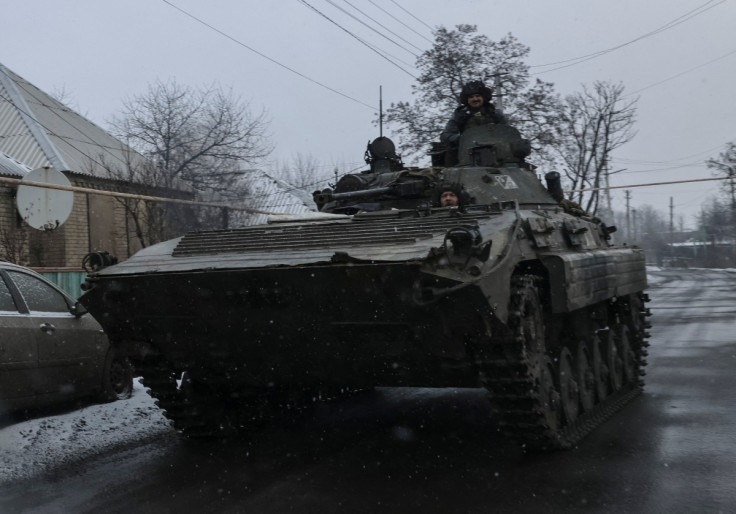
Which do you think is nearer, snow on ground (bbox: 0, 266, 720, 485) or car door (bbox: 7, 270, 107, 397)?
snow on ground (bbox: 0, 266, 720, 485)

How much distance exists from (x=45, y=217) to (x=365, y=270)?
542cm

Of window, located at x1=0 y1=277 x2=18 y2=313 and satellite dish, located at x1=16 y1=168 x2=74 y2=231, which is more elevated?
satellite dish, located at x1=16 y1=168 x2=74 y2=231

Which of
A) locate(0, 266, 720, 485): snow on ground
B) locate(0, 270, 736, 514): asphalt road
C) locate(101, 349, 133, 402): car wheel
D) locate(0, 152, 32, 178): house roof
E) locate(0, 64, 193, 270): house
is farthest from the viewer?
locate(0, 152, 32, 178): house roof

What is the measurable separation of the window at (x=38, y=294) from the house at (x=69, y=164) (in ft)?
20.6

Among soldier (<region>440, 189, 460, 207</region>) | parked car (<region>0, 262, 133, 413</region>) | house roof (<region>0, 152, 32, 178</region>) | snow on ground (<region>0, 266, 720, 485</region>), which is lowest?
snow on ground (<region>0, 266, 720, 485</region>)

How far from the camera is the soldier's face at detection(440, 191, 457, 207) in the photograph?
674cm

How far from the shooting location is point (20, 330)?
263 inches

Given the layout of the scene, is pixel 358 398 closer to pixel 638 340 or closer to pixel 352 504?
pixel 638 340

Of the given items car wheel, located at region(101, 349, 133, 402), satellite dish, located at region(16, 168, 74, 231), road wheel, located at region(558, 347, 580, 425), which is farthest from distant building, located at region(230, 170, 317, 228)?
road wheel, located at region(558, 347, 580, 425)

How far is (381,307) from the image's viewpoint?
16.6 ft

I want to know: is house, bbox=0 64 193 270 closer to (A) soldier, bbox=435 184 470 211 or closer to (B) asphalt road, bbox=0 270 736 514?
(B) asphalt road, bbox=0 270 736 514

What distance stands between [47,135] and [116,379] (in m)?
13.1

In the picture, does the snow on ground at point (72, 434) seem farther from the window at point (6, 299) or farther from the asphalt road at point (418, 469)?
the window at point (6, 299)

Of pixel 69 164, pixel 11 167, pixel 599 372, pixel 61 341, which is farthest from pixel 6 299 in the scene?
pixel 69 164
